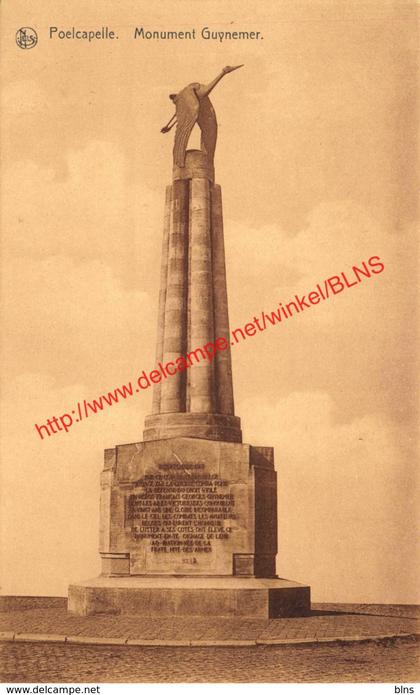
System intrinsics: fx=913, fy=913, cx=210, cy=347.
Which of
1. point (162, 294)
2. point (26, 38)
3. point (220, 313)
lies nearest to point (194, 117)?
point (162, 294)

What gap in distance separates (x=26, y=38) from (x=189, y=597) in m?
10.8

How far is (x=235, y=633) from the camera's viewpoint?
1495cm

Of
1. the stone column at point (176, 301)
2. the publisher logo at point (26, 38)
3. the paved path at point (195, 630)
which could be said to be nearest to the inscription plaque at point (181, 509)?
the paved path at point (195, 630)

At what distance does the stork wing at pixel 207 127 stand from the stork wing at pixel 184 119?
0.35 meters

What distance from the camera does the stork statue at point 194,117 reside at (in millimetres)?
20859

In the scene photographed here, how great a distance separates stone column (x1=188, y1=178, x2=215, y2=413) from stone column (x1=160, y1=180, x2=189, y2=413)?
0.18m

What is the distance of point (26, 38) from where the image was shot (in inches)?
665

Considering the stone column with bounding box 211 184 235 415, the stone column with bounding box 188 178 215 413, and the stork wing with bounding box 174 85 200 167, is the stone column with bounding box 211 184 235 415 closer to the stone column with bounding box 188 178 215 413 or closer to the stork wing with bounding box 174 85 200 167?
the stone column with bounding box 188 178 215 413

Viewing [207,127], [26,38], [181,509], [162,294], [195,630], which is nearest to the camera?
[195,630]

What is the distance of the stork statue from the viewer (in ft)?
68.4

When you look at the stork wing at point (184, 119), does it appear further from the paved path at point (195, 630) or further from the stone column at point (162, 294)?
the paved path at point (195, 630)

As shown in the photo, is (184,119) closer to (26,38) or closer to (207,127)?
(207,127)

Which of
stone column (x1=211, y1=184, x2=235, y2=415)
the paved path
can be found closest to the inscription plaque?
the paved path
